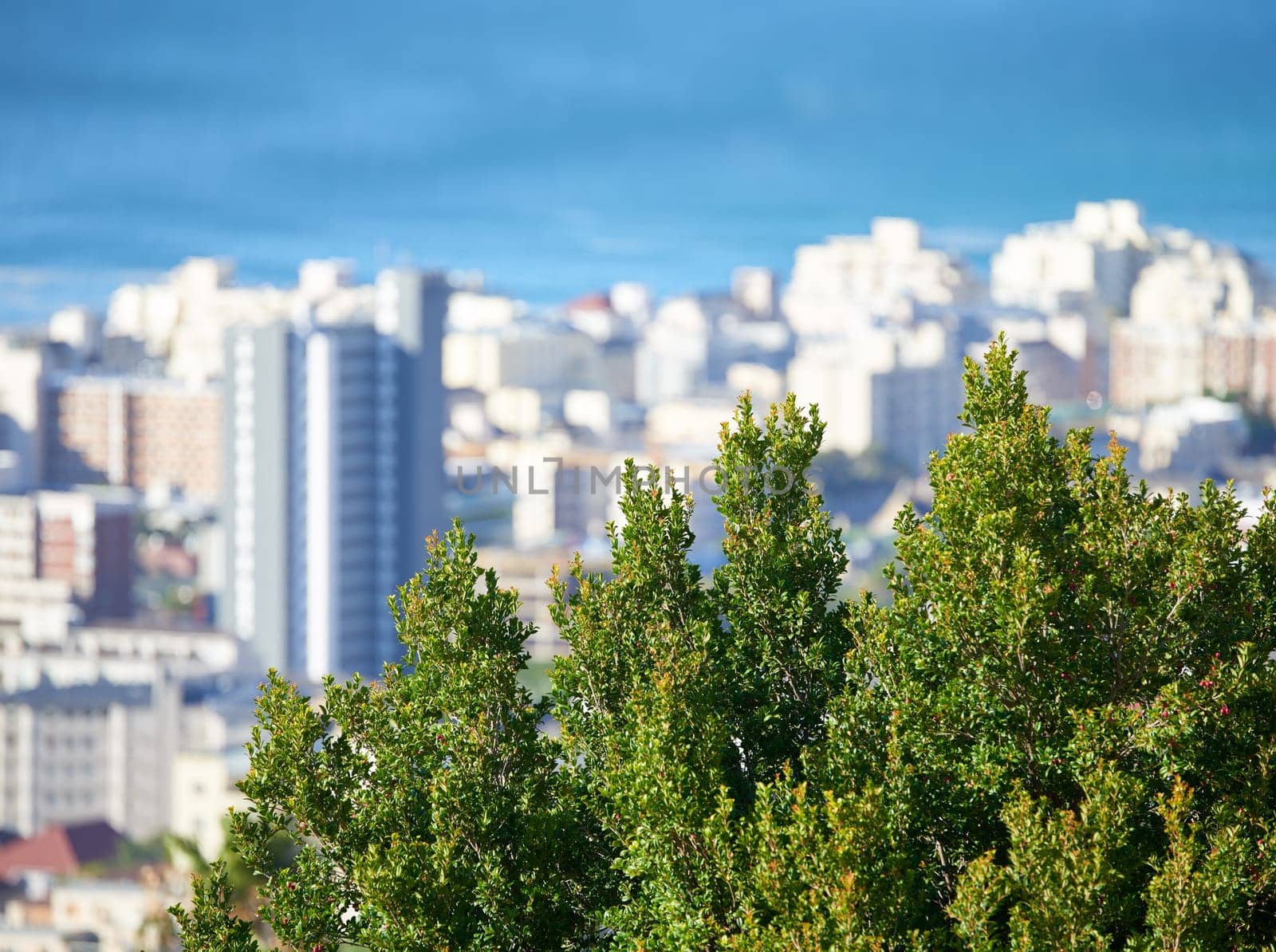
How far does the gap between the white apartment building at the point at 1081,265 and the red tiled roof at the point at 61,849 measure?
1869 centimetres

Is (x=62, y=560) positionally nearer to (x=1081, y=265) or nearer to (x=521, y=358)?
(x=521, y=358)

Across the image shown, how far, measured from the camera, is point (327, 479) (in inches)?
647

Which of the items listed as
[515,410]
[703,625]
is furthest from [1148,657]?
[515,410]

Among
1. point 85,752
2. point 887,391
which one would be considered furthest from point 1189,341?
point 85,752

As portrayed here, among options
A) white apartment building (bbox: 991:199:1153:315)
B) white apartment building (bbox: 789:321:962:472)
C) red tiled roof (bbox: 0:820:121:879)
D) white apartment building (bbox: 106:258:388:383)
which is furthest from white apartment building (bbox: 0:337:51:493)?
white apartment building (bbox: 991:199:1153:315)

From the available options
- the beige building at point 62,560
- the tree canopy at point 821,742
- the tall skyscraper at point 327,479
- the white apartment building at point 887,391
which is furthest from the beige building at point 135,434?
the tree canopy at point 821,742

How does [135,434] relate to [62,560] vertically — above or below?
above

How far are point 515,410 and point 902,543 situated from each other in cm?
2410

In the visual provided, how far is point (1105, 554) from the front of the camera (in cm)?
177

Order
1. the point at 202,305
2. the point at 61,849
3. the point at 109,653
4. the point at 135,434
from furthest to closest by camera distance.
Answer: the point at 202,305
the point at 135,434
the point at 109,653
the point at 61,849

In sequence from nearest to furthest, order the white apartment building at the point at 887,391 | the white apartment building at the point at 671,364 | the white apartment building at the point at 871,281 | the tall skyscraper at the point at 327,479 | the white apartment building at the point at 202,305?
the tall skyscraper at the point at 327,479 → the white apartment building at the point at 887,391 → the white apartment building at the point at 202,305 → the white apartment building at the point at 671,364 → the white apartment building at the point at 871,281

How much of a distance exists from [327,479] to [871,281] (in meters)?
17.2

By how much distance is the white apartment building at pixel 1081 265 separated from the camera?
2892cm

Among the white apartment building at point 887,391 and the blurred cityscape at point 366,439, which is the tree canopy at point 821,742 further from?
the white apartment building at point 887,391
